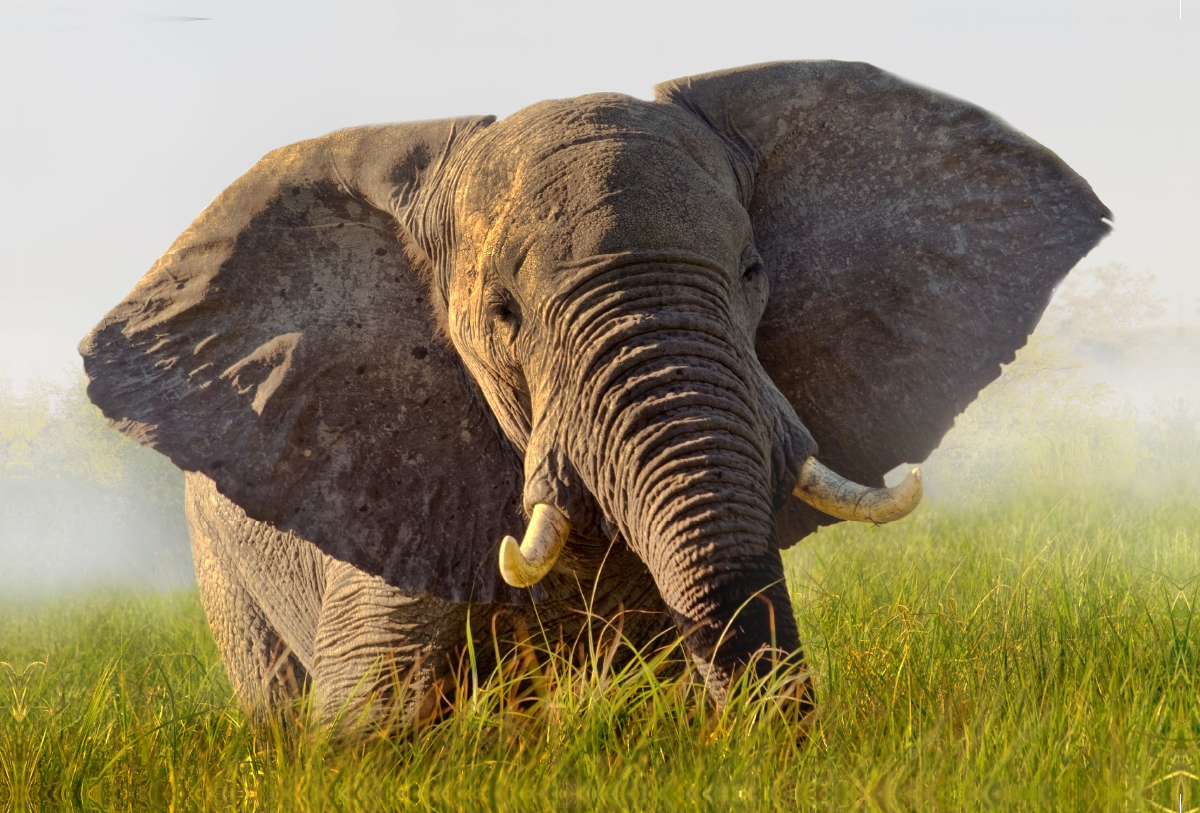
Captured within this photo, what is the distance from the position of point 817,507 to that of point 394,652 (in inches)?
59.0

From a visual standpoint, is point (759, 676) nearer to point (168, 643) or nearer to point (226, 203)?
point (226, 203)

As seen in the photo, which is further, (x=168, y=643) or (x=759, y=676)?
(x=168, y=643)

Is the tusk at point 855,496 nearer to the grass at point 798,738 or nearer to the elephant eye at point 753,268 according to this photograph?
the grass at point 798,738

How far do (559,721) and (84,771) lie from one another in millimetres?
1380

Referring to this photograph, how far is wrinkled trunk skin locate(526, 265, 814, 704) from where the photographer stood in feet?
9.89

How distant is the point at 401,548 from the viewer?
12.9ft

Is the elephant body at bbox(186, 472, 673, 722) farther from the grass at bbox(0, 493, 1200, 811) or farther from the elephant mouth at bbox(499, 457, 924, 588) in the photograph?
the elephant mouth at bbox(499, 457, 924, 588)

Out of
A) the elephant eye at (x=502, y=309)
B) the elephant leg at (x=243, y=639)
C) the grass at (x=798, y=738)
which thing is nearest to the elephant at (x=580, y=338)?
the elephant eye at (x=502, y=309)

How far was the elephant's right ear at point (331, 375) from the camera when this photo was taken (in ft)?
12.8

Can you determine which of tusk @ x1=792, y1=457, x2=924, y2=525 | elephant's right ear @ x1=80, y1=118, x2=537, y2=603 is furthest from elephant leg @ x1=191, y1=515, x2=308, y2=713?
tusk @ x1=792, y1=457, x2=924, y2=525

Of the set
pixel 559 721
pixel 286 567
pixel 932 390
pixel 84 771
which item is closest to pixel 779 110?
pixel 932 390

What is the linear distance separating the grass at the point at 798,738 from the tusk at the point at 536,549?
1.11 feet

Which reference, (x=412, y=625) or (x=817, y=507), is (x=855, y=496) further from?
(x=412, y=625)

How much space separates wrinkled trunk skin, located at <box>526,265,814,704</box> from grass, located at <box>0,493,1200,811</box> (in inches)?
9.0
